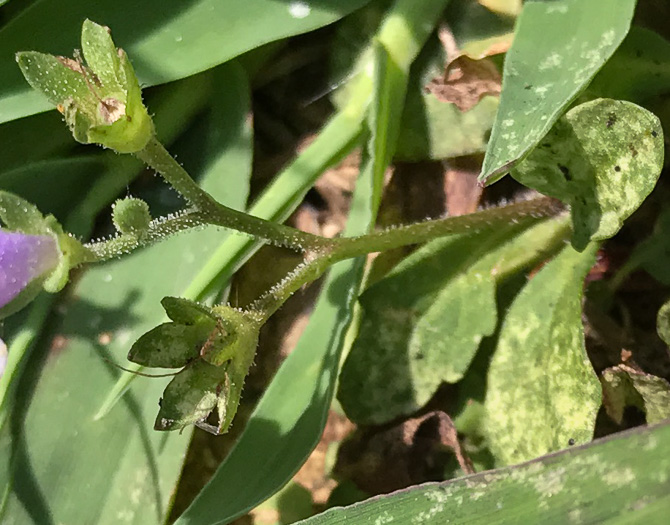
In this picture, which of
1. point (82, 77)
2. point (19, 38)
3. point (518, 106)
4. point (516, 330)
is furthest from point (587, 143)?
point (19, 38)

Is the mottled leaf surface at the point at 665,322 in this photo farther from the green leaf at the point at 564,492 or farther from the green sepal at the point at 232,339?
the green sepal at the point at 232,339

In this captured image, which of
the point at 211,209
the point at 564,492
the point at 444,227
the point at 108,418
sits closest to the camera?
the point at 564,492

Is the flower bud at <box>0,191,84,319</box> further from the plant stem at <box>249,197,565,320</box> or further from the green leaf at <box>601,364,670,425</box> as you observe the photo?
the green leaf at <box>601,364,670,425</box>

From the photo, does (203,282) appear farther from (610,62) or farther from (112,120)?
(610,62)

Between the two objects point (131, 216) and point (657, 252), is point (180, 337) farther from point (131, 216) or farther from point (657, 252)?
point (657, 252)

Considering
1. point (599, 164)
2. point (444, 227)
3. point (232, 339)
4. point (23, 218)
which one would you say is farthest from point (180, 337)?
point (599, 164)

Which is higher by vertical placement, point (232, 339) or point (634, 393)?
point (232, 339)
